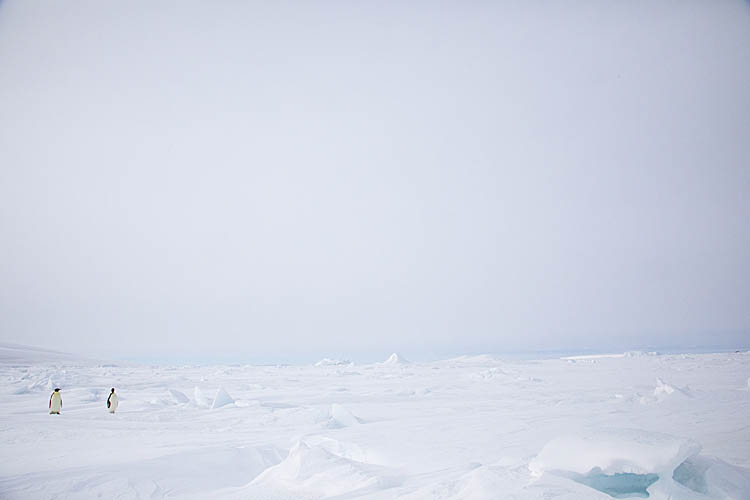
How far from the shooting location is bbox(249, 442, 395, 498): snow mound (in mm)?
4941

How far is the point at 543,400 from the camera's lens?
1165 cm

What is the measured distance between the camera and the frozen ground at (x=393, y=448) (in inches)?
170

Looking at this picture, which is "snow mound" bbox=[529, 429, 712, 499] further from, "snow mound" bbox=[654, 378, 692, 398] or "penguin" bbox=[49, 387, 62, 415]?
"penguin" bbox=[49, 387, 62, 415]

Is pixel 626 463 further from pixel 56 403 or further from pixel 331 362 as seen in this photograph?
pixel 331 362

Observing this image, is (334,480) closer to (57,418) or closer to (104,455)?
(104,455)

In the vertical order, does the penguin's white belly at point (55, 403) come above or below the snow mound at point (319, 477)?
above

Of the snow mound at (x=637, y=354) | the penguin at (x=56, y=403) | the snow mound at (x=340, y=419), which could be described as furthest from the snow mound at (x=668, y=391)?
the snow mound at (x=637, y=354)

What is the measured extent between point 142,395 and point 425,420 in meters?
11.0

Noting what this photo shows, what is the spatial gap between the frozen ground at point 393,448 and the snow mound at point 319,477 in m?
0.02

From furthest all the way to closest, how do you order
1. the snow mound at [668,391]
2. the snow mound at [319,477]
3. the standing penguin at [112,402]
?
the standing penguin at [112,402] → the snow mound at [668,391] → the snow mound at [319,477]

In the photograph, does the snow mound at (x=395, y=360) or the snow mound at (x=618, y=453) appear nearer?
the snow mound at (x=618, y=453)

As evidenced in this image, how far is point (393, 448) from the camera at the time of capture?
22.5 feet

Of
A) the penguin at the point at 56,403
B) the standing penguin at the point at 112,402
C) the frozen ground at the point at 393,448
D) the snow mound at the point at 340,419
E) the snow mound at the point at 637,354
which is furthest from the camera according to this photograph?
the snow mound at the point at 637,354

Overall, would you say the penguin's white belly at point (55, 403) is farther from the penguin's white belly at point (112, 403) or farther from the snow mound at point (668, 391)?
the snow mound at point (668, 391)
